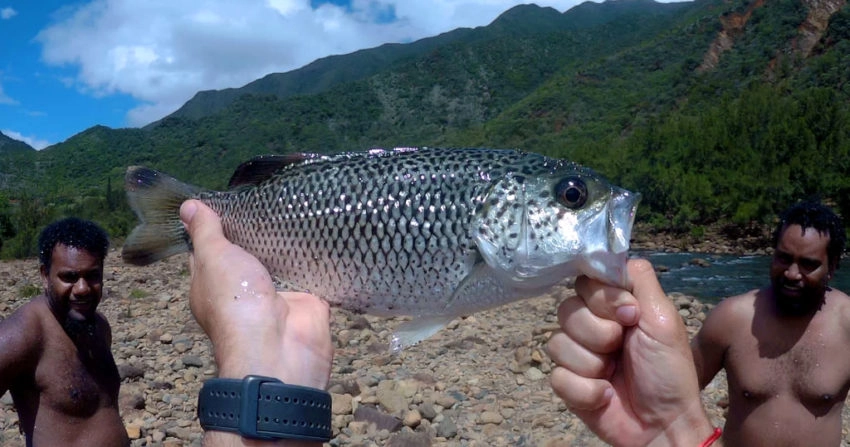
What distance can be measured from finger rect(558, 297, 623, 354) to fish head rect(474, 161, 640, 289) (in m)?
0.20

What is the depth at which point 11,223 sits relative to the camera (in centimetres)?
3425

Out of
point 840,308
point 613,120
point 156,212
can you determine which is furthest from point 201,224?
point 613,120

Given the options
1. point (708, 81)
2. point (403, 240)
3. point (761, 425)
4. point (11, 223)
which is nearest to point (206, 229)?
point (403, 240)

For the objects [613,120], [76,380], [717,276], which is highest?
[76,380]

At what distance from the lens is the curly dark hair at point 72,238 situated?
5.05 metres

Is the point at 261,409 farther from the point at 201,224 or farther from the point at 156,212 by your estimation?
the point at 156,212

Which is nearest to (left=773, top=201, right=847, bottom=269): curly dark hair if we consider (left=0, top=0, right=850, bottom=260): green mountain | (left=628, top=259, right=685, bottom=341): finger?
(left=628, top=259, right=685, bottom=341): finger

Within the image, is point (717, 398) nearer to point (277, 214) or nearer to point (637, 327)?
point (637, 327)

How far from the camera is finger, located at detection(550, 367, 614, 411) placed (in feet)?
8.46

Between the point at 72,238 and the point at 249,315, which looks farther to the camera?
the point at 72,238

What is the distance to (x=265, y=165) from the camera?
2.70 meters

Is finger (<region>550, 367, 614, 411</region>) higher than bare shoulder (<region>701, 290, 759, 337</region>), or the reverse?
finger (<region>550, 367, 614, 411</region>)

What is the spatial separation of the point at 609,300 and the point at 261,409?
4.12 ft

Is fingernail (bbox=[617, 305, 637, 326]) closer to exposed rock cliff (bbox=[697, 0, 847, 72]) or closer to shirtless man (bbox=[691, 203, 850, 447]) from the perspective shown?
shirtless man (bbox=[691, 203, 850, 447])
